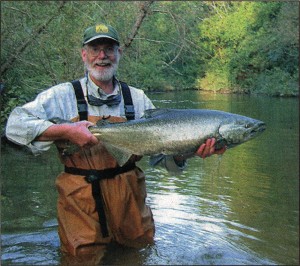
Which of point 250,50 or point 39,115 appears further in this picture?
point 250,50

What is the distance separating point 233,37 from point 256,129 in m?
43.5

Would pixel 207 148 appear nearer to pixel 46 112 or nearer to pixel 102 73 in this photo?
pixel 102 73

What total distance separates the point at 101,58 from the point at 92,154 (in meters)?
0.74

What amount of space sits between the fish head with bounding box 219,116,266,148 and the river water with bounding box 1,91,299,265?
1.28 m

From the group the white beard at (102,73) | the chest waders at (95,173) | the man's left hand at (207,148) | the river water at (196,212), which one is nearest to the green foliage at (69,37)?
the river water at (196,212)

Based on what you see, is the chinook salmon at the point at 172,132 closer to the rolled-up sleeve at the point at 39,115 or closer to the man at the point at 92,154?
the man at the point at 92,154

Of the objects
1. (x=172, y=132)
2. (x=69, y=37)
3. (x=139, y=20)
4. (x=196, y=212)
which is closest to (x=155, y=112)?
(x=172, y=132)

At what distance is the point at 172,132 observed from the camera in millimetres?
3617

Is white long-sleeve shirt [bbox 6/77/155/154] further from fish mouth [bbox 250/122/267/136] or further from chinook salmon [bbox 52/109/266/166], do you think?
fish mouth [bbox 250/122/267/136]

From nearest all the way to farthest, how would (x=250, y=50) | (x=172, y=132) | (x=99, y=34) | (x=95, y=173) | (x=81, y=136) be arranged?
(x=81, y=136) < (x=172, y=132) < (x=95, y=173) < (x=99, y=34) < (x=250, y=50)

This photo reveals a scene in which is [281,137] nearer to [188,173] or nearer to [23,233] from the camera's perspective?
[188,173]

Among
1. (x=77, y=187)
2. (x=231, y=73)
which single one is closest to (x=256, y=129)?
(x=77, y=187)

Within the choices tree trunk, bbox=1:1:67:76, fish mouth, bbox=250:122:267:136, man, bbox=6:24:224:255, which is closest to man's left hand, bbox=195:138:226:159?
man, bbox=6:24:224:255

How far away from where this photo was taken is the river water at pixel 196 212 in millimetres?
4824
